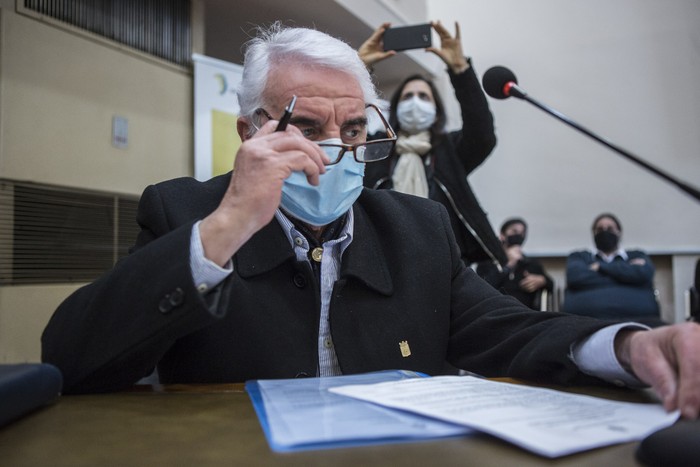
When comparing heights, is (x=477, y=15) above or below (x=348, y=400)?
above

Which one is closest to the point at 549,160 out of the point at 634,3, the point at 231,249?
the point at 634,3

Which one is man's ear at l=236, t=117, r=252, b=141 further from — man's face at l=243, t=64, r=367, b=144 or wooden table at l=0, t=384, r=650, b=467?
wooden table at l=0, t=384, r=650, b=467

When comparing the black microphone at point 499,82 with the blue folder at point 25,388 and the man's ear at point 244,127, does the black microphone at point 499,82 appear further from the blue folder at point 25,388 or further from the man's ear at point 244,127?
the blue folder at point 25,388

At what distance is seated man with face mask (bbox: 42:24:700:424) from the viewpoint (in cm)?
83

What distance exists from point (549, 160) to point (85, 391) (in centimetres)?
521

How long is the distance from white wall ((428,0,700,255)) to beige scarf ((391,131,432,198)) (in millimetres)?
2537

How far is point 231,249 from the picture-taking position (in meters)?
0.85

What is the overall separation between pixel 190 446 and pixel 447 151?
8.18 feet

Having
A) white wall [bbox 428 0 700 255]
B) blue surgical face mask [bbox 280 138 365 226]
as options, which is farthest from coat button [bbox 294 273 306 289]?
white wall [bbox 428 0 700 255]

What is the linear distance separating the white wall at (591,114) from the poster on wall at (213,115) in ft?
8.54

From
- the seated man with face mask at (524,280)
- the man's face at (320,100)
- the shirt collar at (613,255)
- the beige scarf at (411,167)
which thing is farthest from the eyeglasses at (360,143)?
the shirt collar at (613,255)

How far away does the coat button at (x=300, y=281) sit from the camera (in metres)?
1.11

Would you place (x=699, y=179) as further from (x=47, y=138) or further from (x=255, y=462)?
(x=255, y=462)

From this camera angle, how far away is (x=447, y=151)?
2883 mm
